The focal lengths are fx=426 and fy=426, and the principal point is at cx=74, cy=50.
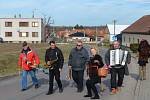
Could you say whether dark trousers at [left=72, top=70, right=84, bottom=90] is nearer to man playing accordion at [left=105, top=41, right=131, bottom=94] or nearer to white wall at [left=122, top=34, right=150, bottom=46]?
man playing accordion at [left=105, top=41, right=131, bottom=94]

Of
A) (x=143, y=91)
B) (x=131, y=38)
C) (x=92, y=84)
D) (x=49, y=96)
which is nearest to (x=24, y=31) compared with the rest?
(x=131, y=38)

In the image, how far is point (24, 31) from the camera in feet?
374

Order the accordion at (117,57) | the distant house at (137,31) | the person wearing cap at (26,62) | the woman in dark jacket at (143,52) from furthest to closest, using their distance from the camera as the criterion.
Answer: the distant house at (137,31) < the woman in dark jacket at (143,52) < the person wearing cap at (26,62) < the accordion at (117,57)

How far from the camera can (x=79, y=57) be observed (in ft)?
42.8

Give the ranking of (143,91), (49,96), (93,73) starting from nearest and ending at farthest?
(93,73) < (49,96) < (143,91)

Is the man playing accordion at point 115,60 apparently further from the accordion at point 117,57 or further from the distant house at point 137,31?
the distant house at point 137,31

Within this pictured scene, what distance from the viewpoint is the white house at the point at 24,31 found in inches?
4464

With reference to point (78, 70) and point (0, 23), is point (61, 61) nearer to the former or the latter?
point (78, 70)

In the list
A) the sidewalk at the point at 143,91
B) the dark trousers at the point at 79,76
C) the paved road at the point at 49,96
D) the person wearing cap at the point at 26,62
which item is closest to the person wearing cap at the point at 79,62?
the dark trousers at the point at 79,76

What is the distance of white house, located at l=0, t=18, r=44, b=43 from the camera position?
113 m

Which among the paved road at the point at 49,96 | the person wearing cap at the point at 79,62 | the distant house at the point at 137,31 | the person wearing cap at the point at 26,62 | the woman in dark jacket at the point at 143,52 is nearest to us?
the paved road at the point at 49,96

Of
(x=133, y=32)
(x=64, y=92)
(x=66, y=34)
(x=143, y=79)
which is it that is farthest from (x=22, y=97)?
(x=66, y=34)

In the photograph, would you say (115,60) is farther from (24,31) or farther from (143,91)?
(24,31)

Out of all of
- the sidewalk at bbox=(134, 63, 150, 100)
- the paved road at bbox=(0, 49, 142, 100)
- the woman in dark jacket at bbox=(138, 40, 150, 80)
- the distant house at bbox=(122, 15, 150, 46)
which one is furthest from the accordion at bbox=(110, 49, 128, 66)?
the distant house at bbox=(122, 15, 150, 46)
